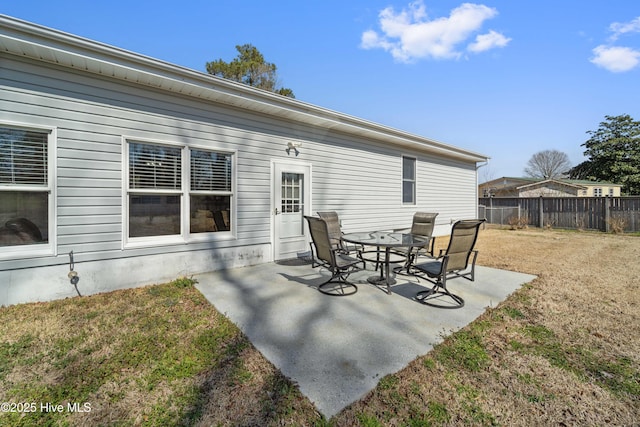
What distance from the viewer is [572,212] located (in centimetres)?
1209

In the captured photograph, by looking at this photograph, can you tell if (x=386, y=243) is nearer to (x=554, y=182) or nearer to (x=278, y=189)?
(x=278, y=189)

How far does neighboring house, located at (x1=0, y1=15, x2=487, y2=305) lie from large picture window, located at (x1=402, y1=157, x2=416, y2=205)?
2794 mm

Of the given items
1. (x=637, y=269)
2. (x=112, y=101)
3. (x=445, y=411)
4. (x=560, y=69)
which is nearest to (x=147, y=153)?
(x=112, y=101)

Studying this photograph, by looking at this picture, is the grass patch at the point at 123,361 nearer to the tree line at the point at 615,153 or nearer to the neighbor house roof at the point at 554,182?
the neighbor house roof at the point at 554,182

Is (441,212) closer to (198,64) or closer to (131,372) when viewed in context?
(131,372)

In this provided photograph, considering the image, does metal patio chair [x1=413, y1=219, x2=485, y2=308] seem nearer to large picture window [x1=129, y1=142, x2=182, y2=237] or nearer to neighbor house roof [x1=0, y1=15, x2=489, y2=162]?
neighbor house roof [x1=0, y1=15, x2=489, y2=162]

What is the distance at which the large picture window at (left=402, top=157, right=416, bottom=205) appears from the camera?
8.59 meters

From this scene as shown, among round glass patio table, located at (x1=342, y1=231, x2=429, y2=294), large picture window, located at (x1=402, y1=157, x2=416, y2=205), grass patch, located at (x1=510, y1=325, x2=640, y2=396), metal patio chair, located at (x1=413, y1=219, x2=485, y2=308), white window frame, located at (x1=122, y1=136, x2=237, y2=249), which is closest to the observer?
grass patch, located at (x1=510, y1=325, x2=640, y2=396)

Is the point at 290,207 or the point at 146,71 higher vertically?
the point at 146,71

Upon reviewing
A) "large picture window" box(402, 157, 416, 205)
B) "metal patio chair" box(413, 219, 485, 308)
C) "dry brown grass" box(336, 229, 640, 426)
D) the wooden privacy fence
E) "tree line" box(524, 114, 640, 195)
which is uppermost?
"tree line" box(524, 114, 640, 195)

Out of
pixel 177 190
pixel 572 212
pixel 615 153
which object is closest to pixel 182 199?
pixel 177 190

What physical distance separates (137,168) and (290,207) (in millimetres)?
2829

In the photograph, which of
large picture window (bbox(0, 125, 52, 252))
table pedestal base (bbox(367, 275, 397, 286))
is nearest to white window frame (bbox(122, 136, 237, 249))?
large picture window (bbox(0, 125, 52, 252))

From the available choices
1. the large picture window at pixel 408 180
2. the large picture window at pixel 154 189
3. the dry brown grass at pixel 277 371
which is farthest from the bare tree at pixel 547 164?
the large picture window at pixel 154 189
